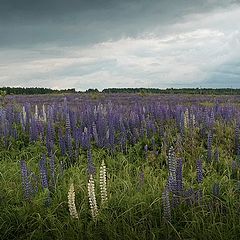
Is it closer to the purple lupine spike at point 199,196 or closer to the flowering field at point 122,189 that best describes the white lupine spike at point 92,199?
the flowering field at point 122,189

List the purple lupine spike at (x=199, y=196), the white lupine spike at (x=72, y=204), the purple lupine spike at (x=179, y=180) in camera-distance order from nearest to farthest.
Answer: the white lupine spike at (x=72, y=204) → the purple lupine spike at (x=199, y=196) → the purple lupine spike at (x=179, y=180)

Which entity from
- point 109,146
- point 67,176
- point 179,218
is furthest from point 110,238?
point 109,146

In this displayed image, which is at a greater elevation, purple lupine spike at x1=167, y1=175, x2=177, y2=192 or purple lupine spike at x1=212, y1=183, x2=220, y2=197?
purple lupine spike at x1=167, y1=175, x2=177, y2=192

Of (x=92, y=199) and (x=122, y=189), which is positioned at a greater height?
(x=92, y=199)

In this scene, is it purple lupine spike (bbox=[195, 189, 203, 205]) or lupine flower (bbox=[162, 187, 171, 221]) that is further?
purple lupine spike (bbox=[195, 189, 203, 205])

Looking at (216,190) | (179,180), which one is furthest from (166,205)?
(216,190)

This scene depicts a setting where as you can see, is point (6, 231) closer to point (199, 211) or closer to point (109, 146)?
point (199, 211)

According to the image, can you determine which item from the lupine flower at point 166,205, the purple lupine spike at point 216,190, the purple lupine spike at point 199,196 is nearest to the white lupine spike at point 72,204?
the lupine flower at point 166,205

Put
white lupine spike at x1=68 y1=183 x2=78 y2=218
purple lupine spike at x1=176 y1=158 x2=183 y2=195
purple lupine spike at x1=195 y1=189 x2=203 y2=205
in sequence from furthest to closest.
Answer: purple lupine spike at x1=176 y1=158 x2=183 y2=195 → purple lupine spike at x1=195 y1=189 x2=203 y2=205 → white lupine spike at x1=68 y1=183 x2=78 y2=218

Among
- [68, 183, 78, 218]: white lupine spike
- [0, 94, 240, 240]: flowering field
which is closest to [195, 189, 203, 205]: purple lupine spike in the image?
[0, 94, 240, 240]: flowering field

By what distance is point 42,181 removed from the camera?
20.3 feet

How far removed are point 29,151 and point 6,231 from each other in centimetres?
348

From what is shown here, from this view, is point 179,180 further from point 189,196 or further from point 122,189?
point 122,189

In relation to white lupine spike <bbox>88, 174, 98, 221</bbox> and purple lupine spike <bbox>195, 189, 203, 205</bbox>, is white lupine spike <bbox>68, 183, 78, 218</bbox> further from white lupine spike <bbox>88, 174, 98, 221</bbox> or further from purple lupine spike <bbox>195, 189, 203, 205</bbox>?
purple lupine spike <bbox>195, 189, 203, 205</bbox>
